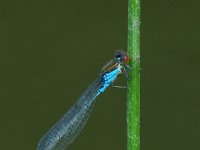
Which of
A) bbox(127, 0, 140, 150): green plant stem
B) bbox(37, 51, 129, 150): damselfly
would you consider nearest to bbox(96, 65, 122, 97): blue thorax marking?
bbox(37, 51, 129, 150): damselfly

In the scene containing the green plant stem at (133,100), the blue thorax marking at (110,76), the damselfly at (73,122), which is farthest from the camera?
the damselfly at (73,122)

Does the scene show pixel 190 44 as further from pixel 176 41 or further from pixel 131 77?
pixel 131 77

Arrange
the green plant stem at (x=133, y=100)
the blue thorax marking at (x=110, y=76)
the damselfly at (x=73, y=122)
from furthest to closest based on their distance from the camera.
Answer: the damselfly at (x=73, y=122), the blue thorax marking at (x=110, y=76), the green plant stem at (x=133, y=100)

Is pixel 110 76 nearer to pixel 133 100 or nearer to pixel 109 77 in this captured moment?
pixel 109 77

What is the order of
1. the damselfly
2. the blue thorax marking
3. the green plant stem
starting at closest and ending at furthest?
the green plant stem < the blue thorax marking < the damselfly

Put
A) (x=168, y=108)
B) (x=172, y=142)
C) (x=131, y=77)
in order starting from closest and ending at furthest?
1. (x=131, y=77)
2. (x=172, y=142)
3. (x=168, y=108)

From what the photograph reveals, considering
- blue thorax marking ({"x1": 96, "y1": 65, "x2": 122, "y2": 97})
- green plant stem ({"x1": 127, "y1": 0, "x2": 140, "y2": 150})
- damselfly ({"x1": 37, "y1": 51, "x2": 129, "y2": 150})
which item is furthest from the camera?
damselfly ({"x1": 37, "y1": 51, "x2": 129, "y2": 150})

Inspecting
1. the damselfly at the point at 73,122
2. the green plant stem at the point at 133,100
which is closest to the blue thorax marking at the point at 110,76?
the damselfly at the point at 73,122

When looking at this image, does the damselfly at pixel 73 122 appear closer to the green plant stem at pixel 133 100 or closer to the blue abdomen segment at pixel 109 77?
the blue abdomen segment at pixel 109 77

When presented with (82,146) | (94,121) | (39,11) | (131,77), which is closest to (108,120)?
(94,121)

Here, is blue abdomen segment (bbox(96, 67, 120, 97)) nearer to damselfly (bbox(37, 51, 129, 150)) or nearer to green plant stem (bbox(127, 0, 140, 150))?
damselfly (bbox(37, 51, 129, 150))

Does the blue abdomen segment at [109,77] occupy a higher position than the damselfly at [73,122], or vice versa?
the blue abdomen segment at [109,77]
